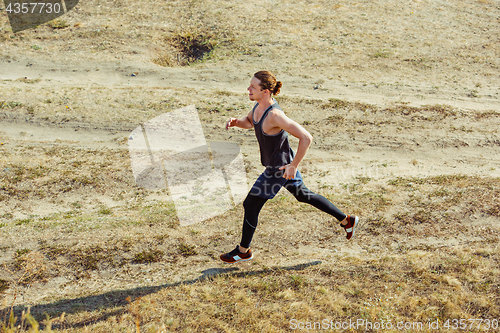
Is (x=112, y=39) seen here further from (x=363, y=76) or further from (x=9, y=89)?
(x=363, y=76)

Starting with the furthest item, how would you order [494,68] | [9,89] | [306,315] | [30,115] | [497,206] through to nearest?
[494,68], [9,89], [30,115], [497,206], [306,315]

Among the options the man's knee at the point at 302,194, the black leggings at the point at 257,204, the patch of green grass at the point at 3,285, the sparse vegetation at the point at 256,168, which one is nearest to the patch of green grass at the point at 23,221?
the sparse vegetation at the point at 256,168

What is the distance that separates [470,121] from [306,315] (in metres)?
10.3

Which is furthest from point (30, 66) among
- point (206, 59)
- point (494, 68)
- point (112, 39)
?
point (494, 68)

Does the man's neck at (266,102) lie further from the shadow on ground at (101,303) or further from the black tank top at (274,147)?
the shadow on ground at (101,303)

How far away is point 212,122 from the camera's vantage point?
11.2 meters

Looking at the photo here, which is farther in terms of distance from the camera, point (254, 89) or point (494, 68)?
point (494, 68)

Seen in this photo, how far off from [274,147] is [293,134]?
373 millimetres

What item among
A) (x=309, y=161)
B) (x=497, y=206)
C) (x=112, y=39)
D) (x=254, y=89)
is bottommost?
(x=309, y=161)

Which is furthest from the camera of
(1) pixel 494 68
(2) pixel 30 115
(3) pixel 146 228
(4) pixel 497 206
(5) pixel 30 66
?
(1) pixel 494 68

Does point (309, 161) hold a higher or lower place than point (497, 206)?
lower

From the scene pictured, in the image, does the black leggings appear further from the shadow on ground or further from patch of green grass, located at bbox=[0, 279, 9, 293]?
patch of green grass, located at bbox=[0, 279, 9, 293]

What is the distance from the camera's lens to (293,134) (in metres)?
4.11

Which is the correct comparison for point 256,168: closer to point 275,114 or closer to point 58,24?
point 275,114
